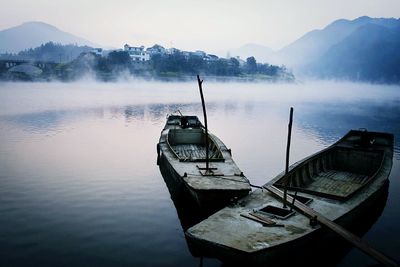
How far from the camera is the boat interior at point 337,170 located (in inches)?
669

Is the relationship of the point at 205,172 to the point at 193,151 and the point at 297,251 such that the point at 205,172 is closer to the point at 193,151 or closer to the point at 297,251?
the point at 297,251

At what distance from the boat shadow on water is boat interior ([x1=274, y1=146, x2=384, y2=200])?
5.65ft

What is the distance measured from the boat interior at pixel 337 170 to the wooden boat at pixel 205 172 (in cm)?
325

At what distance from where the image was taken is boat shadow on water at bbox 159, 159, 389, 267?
1025cm

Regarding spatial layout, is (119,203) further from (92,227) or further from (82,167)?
(82,167)

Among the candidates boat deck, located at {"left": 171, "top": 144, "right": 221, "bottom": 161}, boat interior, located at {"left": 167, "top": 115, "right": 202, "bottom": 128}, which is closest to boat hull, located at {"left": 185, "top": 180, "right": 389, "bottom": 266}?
boat deck, located at {"left": 171, "top": 144, "right": 221, "bottom": 161}

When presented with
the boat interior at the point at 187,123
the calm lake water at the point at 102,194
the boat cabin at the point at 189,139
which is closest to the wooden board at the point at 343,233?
the calm lake water at the point at 102,194

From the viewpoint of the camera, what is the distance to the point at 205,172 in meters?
15.7

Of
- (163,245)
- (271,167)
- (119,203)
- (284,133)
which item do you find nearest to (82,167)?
(119,203)

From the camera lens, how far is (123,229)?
13992 millimetres

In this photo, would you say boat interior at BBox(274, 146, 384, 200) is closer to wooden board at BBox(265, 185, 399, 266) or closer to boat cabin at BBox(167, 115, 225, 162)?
wooden board at BBox(265, 185, 399, 266)

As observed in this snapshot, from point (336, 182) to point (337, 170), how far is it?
2.85 meters

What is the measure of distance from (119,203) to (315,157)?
38.5 feet

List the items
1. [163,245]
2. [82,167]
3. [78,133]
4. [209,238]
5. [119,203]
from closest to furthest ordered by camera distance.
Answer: [209,238]
[163,245]
[119,203]
[82,167]
[78,133]
